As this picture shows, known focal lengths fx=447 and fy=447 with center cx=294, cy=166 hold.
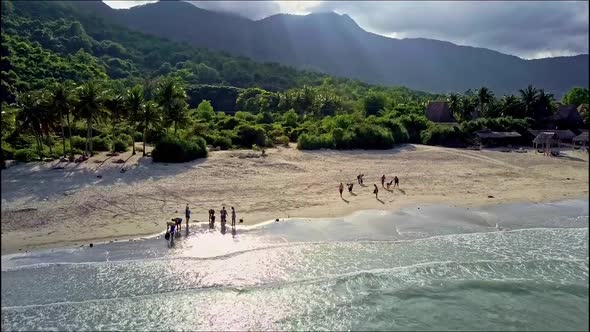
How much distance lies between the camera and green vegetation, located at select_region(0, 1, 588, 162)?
36.4m

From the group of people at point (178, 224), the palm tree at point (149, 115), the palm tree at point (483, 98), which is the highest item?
the palm tree at point (483, 98)

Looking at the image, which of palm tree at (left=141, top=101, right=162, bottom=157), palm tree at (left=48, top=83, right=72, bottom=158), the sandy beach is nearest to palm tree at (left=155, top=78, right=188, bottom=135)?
palm tree at (left=141, top=101, right=162, bottom=157)

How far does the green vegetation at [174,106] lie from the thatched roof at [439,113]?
138cm

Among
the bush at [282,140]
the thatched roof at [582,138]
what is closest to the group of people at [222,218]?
the bush at [282,140]

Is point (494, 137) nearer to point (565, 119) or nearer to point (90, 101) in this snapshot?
point (565, 119)

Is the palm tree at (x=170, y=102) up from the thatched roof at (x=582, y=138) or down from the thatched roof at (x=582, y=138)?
up

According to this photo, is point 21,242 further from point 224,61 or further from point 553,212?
point 224,61

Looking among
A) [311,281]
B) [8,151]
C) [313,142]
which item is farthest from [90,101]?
[311,281]

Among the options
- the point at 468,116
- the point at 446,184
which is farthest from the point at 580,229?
the point at 468,116

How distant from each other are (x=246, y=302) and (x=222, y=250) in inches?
175

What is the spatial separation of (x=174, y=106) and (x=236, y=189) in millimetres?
16152

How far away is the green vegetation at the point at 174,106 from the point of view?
36.4m

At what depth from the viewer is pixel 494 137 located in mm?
58688

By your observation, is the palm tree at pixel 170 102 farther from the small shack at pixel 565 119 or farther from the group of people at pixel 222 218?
the small shack at pixel 565 119
